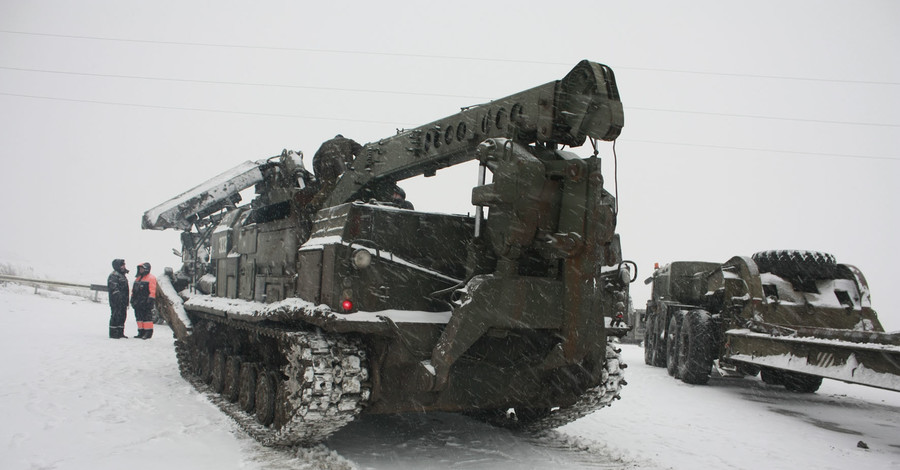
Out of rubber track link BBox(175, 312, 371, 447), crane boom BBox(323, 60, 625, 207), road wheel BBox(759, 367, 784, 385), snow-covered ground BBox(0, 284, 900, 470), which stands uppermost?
crane boom BBox(323, 60, 625, 207)

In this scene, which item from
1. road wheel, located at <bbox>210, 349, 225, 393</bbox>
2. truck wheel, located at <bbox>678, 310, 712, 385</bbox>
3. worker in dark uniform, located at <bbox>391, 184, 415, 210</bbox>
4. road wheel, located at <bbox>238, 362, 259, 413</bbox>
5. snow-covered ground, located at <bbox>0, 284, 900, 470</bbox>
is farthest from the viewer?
truck wheel, located at <bbox>678, 310, 712, 385</bbox>

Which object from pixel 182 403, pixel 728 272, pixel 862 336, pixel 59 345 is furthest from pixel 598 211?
pixel 59 345

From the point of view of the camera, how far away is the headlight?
565cm

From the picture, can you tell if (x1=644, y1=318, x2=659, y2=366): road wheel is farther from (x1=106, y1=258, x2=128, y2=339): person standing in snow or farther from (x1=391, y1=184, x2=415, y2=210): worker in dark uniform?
(x1=106, y1=258, x2=128, y2=339): person standing in snow

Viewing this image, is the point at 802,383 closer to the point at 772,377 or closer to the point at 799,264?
the point at 772,377

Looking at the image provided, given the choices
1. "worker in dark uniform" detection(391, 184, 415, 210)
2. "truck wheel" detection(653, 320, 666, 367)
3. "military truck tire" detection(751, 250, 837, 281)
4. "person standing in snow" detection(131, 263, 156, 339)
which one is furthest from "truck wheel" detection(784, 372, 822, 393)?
"person standing in snow" detection(131, 263, 156, 339)

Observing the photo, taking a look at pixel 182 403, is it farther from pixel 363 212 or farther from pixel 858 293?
pixel 858 293

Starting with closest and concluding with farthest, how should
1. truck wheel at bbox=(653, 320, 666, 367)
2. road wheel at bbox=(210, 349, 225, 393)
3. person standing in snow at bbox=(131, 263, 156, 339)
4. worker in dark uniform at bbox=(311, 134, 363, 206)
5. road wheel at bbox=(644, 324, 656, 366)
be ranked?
worker in dark uniform at bbox=(311, 134, 363, 206) < road wheel at bbox=(210, 349, 225, 393) < truck wheel at bbox=(653, 320, 666, 367) < road wheel at bbox=(644, 324, 656, 366) < person standing in snow at bbox=(131, 263, 156, 339)

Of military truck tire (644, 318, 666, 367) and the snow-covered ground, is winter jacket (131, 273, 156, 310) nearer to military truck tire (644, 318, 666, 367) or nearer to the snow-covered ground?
the snow-covered ground

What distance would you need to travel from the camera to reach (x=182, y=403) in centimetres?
841

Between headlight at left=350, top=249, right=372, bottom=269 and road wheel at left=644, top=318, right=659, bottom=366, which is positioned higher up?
headlight at left=350, top=249, right=372, bottom=269

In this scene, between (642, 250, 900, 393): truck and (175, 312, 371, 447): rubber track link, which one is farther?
(642, 250, 900, 393): truck

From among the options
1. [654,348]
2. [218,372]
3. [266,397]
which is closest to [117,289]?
[218,372]

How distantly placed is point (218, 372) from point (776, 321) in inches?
321
